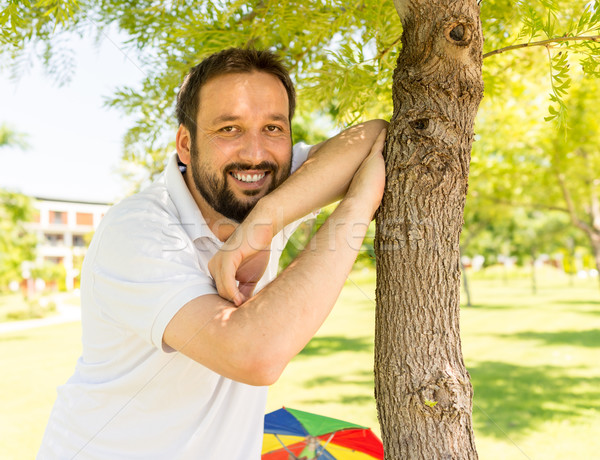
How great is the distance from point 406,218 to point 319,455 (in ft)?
5.60

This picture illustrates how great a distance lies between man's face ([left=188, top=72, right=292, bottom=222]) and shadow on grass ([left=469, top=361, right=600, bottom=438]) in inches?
189

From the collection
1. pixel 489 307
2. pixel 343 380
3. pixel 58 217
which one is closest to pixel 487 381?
pixel 343 380

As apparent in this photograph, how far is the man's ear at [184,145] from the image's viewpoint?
2.28m

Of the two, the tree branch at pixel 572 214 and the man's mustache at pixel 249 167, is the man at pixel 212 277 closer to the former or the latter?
the man's mustache at pixel 249 167

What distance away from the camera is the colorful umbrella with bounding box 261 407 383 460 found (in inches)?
107

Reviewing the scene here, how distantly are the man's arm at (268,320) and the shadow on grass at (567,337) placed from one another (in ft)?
37.2

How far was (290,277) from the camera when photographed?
1411 mm

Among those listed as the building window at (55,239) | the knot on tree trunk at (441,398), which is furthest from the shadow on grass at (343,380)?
the building window at (55,239)

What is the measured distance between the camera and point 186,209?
2021 millimetres

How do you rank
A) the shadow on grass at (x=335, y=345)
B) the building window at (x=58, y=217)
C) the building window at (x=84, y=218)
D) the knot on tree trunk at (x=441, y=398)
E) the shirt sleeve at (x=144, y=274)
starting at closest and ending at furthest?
the shirt sleeve at (x=144, y=274), the knot on tree trunk at (x=441, y=398), the shadow on grass at (x=335, y=345), the building window at (x=58, y=217), the building window at (x=84, y=218)

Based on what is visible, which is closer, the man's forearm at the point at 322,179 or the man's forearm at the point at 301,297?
the man's forearm at the point at 301,297

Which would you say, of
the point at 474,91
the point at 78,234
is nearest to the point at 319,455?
the point at 474,91

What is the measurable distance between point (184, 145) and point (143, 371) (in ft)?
3.37

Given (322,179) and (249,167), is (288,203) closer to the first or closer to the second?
(322,179)
